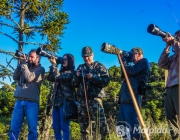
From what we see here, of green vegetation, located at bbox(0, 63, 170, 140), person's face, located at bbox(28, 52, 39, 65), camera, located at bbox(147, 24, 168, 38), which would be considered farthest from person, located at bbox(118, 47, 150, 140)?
green vegetation, located at bbox(0, 63, 170, 140)

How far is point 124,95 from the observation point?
3.82m

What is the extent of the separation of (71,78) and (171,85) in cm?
154

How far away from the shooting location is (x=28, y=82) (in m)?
4.29

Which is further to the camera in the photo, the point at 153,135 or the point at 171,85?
the point at 171,85

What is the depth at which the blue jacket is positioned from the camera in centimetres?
378

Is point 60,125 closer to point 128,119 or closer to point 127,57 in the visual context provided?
point 128,119

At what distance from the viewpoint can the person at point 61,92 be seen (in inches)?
165

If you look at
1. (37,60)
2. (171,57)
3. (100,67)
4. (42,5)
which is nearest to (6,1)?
(42,5)

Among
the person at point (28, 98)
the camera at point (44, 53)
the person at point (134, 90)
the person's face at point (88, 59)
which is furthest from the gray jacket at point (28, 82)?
the person at point (134, 90)

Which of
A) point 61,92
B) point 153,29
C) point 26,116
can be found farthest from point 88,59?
point 153,29

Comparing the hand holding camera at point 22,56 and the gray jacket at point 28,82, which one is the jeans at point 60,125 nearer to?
the gray jacket at point 28,82

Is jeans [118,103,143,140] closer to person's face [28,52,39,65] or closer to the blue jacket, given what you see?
the blue jacket

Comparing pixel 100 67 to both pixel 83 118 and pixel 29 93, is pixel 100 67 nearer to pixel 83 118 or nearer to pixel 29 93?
pixel 83 118

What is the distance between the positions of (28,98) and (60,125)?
0.58m
